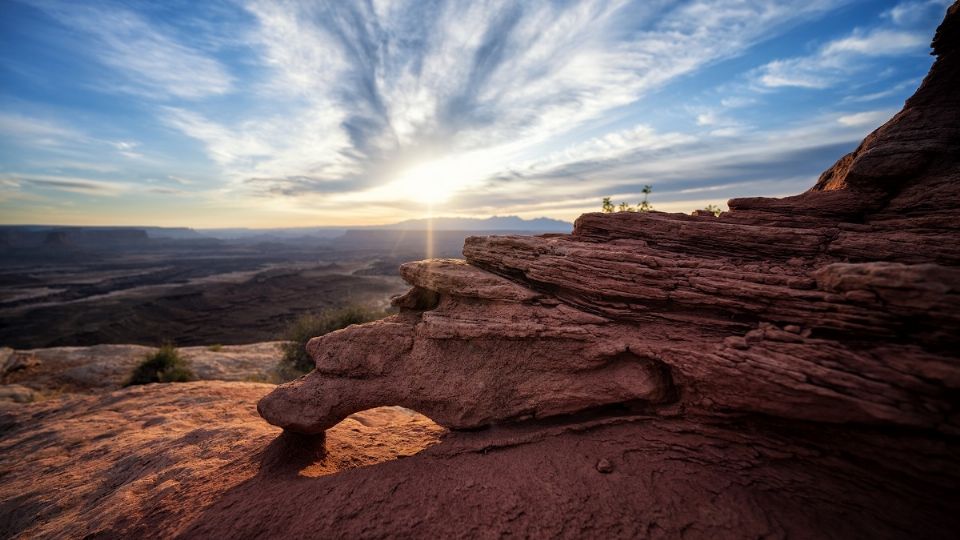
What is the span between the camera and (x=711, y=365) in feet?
20.2

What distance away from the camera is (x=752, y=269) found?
22.3ft

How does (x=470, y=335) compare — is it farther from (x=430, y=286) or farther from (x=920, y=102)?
(x=920, y=102)

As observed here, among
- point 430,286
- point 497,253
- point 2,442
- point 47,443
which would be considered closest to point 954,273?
point 497,253

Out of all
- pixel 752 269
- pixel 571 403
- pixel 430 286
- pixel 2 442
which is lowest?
pixel 2 442

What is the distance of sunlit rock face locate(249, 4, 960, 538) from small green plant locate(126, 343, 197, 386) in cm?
1540

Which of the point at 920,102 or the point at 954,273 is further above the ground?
the point at 920,102

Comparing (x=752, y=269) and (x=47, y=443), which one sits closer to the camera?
(x=752, y=269)

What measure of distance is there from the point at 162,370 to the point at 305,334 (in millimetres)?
8451

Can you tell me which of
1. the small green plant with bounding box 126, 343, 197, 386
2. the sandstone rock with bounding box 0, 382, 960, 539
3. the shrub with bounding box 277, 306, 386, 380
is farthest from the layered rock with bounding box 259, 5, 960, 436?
the shrub with bounding box 277, 306, 386, 380

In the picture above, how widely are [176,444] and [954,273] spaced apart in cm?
1667

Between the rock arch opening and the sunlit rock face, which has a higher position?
the sunlit rock face

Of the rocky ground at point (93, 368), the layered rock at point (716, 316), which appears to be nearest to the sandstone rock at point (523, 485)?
the layered rock at point (716, 316)

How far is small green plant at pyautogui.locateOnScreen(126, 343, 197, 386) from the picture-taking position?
60.3ft

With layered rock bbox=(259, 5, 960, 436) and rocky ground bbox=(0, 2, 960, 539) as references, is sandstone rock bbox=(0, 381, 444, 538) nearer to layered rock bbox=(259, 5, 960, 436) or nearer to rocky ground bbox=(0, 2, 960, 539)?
rocky ground bbox=(0, 2, 960, 539)
